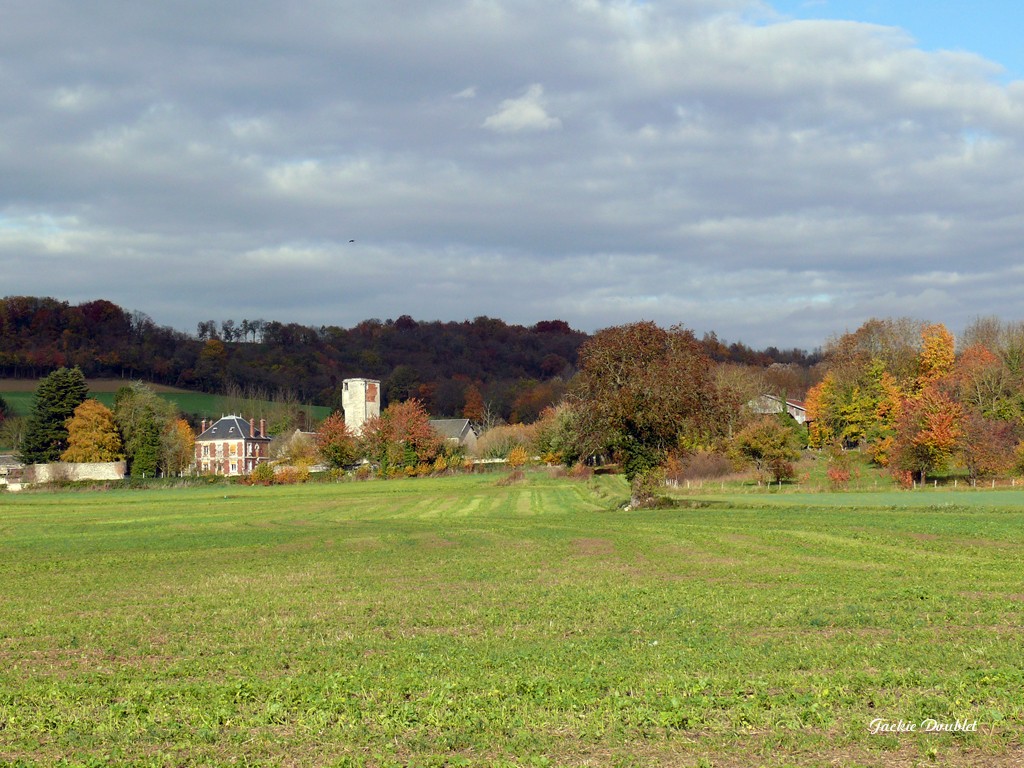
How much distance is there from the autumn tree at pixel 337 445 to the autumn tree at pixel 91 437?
80.1 ft

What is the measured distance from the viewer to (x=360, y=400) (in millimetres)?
153875

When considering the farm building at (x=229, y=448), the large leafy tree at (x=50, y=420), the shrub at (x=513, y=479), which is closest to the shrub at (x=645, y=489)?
the shrub at (x=513, y=479)

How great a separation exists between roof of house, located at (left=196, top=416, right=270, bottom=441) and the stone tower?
16.0m

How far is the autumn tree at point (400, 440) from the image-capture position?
108 m

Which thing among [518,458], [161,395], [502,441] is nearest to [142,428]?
[518,458]

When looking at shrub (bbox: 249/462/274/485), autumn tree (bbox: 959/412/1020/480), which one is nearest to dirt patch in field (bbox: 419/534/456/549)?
autumn tree (bbox: 959/412/1020/480)

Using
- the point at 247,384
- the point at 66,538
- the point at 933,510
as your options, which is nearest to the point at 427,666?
the point at 66,538

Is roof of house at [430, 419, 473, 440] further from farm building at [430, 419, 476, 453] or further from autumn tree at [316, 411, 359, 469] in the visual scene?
autumn tree at [316, 411, 359, 469]

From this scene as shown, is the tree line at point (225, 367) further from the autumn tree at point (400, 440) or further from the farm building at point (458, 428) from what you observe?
the autumn tree at point (400, 440)

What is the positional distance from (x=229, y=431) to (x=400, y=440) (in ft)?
146

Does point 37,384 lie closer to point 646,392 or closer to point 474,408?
point 474,408

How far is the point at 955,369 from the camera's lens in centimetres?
9888

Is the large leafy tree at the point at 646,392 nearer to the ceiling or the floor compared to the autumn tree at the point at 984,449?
nearer to the ceiling

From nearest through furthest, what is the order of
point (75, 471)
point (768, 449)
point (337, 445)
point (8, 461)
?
point (768, 449)
point (75, 471)
point (337, 445)
point (8, 461)
